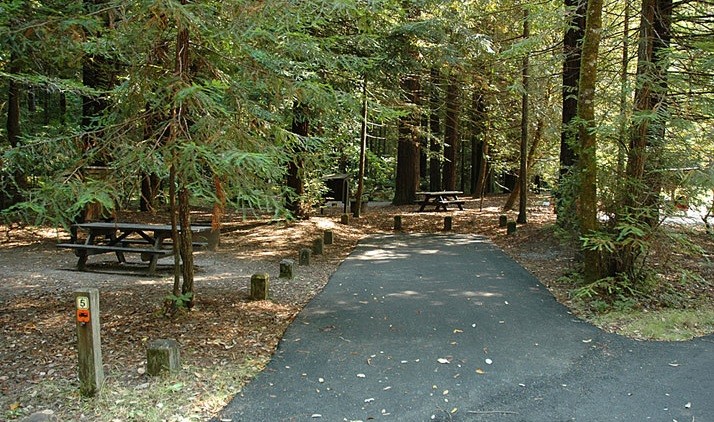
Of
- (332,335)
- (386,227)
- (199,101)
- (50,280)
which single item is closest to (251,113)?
(199,101)

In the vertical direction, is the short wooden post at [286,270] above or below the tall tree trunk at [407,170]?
below

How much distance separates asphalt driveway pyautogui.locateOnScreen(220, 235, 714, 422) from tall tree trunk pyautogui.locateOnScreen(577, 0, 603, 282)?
864 mm

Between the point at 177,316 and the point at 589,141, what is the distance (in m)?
6.11

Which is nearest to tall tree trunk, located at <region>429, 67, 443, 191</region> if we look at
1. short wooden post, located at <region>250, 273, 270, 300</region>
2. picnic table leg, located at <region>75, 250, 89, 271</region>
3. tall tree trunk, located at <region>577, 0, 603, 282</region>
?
tall tree trunk, located at <region>577, 0, 603, 282</region>

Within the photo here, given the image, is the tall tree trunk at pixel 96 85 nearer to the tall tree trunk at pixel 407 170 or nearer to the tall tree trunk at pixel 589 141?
the tall tree trunk at pixel 589 141

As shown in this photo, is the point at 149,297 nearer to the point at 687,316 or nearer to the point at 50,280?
the point at 50,280

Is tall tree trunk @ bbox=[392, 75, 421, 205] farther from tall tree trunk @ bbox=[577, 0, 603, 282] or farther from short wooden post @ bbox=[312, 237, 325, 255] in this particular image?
tall tree trunk @ bbox=[577, 0, 603, 282]

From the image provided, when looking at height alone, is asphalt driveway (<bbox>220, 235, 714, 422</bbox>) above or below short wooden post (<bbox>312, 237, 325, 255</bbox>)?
below

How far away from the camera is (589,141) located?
7.30 m

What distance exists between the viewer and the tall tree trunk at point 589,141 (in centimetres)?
723

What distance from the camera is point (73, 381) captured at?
4.25m

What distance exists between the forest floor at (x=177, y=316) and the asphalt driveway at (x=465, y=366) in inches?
14.1

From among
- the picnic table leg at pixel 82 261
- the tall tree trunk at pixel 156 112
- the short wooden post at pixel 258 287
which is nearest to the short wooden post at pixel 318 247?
the short wooden post at pixel 258 287

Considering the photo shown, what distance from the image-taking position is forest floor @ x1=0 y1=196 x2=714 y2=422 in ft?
13.1
